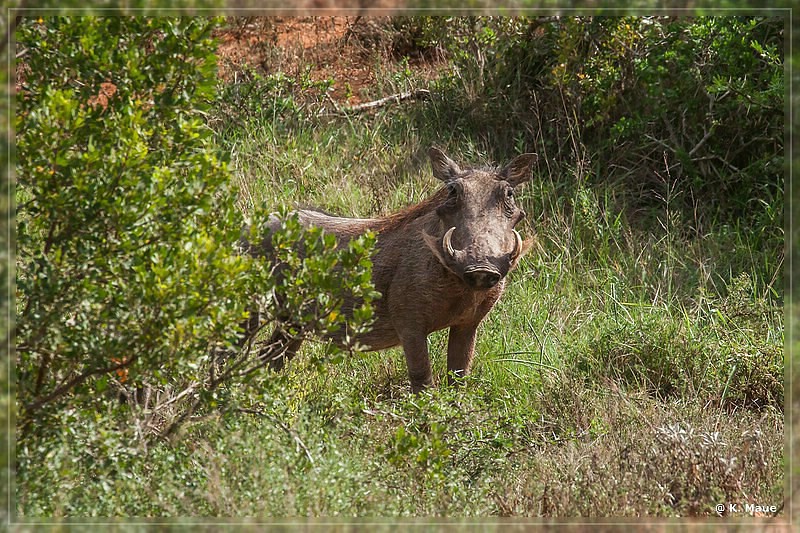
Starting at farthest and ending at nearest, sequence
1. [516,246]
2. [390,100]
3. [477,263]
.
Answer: [390,100] < [516,246] < [477,263]

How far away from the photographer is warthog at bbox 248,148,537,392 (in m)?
4.83

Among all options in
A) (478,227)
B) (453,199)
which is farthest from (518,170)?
(478,227)

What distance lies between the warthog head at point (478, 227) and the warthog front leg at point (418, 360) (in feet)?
1.59

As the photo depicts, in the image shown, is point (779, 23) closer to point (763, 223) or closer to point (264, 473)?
point (763, 223)

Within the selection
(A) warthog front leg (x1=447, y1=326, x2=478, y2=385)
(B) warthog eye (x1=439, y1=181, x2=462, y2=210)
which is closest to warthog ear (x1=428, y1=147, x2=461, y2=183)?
(B) warthog eye (x1=439, y1=181, x2=462, y2=210)

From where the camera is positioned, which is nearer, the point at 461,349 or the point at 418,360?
the point at 418,360

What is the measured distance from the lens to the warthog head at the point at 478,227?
474 cm

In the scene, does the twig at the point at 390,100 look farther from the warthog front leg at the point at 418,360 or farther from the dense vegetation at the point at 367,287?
the warthog front leg at the point at 418,360

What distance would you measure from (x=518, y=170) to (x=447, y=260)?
79 centimetres

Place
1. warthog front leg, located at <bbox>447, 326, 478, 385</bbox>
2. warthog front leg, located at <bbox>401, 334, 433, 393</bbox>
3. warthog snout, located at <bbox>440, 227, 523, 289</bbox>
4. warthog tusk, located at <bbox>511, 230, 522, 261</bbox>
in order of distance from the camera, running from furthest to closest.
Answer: warthog front leg, located at <bbox>447, 326, 478, 385</bbox>
warthog front leg, located at <bbox>401, 334, 433, 393</bbox>
warthog tusk, located at <bbox>511, 230, 522, 261</bbox>
warthog snout, located at <bbox>440, 227, 523, 289</bbox>

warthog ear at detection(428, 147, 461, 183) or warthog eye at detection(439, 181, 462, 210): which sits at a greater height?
warthog ear at detection(428, 147, 461, 183)

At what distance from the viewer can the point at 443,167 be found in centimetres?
530

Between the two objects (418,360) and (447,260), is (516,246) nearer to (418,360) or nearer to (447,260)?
(447,260)

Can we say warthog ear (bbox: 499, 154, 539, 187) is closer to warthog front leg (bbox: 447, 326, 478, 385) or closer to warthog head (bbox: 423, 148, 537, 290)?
warthog head (bbox: 423, 148, 537, 290)
